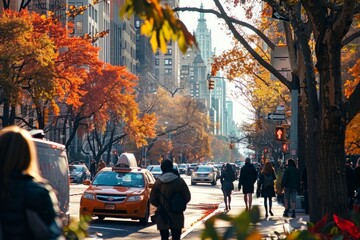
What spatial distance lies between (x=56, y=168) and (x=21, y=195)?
30.7 ft

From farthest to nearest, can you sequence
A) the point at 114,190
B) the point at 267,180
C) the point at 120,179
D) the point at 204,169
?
1. the point at 204,169
2. the point at 267,180
3. the point at 120,179
4. the point at 114,190

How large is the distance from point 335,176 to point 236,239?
29.9 feet

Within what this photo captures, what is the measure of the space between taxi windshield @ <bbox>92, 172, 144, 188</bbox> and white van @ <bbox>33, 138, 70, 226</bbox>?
31.1ft

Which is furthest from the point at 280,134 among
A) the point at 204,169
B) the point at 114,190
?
the point at 204,169

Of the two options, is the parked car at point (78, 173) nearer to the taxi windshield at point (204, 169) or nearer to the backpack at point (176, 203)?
the taxi windshield at point (204, 169)

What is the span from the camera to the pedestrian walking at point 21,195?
5.39 metres

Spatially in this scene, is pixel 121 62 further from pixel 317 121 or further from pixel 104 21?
pixel 317 121

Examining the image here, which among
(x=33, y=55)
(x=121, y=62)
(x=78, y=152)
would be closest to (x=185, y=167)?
(x=78, y=152)

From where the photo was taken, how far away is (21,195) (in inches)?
215

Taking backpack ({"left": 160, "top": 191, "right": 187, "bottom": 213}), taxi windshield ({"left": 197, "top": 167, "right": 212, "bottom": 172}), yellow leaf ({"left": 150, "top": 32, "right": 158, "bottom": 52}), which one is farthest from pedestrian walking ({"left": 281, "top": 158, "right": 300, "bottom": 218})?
taxi windshield ({"left": 197, "top": 167, "right": 212, "bottom": 172})

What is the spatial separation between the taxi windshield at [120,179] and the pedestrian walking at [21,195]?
63.3 ft

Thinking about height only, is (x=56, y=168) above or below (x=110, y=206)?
above

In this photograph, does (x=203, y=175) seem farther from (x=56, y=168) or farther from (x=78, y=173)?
(x=56, y=168)

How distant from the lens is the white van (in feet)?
45.5
